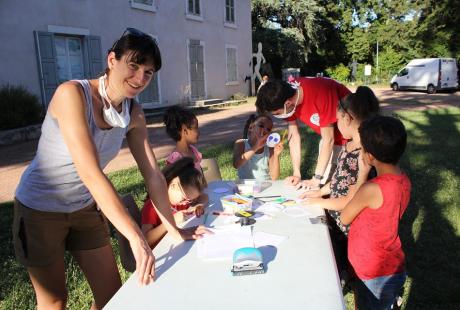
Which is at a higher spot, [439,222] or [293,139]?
[293,139]

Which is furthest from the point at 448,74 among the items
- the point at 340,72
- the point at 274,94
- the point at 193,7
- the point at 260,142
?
the point at 274,94

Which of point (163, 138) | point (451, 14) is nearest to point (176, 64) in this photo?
point (163, 138)

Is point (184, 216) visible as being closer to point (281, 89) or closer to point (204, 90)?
point (281, 89)

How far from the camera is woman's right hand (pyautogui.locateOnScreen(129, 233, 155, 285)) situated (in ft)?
4.77

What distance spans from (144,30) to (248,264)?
1270 cm

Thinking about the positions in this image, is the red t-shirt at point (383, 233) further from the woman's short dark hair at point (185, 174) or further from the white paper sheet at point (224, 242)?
the woman's short dark hair at point (185, 174)

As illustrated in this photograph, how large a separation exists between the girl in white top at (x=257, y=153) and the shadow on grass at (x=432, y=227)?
4.42 feet

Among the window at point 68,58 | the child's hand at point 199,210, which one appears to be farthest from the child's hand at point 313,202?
the window at point 68,58

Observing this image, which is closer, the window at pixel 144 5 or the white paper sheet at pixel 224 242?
the white paper sheet at pixel 224 242

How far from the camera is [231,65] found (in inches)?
709

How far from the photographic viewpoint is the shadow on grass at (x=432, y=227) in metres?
2.88

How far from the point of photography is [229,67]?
17.9 metres

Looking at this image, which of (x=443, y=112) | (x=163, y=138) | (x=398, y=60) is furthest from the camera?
(x=398, y=60)

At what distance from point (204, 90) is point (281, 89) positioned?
44.6 ft
